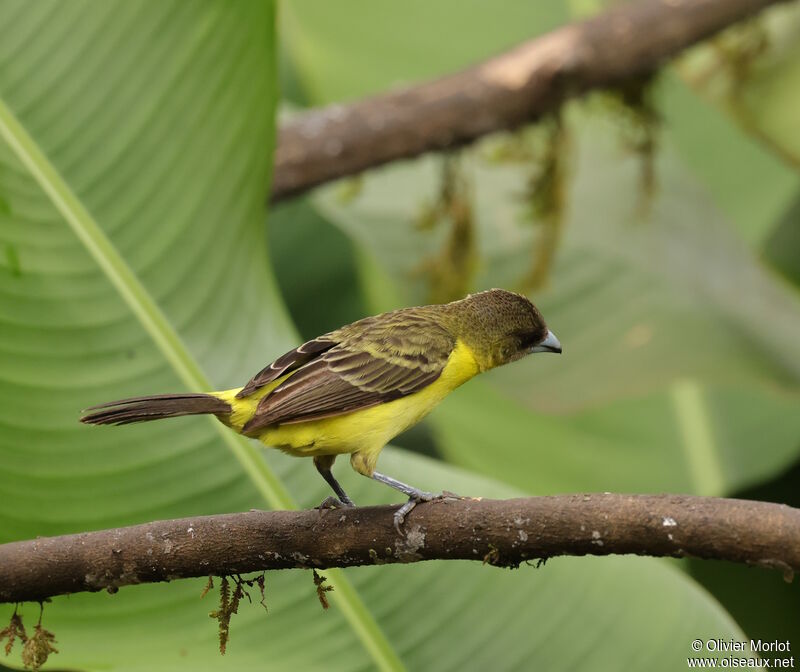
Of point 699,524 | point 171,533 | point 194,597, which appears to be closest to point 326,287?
point 194,597

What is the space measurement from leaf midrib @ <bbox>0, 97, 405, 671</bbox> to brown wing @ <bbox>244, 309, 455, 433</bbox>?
52 cm

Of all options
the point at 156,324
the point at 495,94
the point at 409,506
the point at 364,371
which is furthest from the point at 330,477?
the point at 495,94

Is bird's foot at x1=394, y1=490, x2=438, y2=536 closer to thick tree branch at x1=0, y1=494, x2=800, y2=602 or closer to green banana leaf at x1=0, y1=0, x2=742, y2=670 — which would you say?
thick tree branch at x1=0, y1=494, x2=800, y2=602

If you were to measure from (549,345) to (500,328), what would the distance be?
214 millimetres

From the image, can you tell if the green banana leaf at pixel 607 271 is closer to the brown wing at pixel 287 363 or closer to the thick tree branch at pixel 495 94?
the thick tree branch at pixel 495 94

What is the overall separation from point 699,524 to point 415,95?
3559mm

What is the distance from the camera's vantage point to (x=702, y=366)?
507 centimetres

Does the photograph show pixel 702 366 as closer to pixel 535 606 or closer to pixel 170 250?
pixel 535 606

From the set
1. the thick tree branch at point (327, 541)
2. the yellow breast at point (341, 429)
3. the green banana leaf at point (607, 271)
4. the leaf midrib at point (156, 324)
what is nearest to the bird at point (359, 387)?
the yellow breast at point (341, 429)

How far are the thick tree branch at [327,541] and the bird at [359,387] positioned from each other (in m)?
0.22

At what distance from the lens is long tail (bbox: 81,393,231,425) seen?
2.68 meters

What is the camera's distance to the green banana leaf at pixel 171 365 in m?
3.32

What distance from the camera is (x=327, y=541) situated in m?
2.53

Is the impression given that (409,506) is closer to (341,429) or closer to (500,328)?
(341,429)
